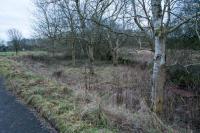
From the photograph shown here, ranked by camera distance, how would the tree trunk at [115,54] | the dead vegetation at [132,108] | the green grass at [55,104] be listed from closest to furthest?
the green grass at [55,104] → the dead vegetation at [132,108] → the tree trunk at [115,54]

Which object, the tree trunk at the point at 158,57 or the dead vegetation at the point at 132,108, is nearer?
the dead vegetation at the point at 132,108

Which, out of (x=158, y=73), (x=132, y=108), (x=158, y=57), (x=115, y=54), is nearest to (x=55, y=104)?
(x=132, y=108)

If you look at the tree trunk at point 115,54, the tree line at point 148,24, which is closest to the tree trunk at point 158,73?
the tree line at point 148,24

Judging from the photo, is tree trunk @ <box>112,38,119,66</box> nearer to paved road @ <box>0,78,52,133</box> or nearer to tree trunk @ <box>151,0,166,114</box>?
paved road @ <box>0,78,52,133</box>

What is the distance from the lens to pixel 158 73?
842 centimetres

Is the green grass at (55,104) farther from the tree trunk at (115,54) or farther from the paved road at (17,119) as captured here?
the tree trunk at (115,54)

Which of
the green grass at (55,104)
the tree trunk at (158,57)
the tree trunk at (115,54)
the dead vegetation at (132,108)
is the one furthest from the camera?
the tree trunk at (115,54)

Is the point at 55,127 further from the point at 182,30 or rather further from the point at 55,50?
the point at 55,50

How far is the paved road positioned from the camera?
679cm

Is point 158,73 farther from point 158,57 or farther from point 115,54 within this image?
point 115,54

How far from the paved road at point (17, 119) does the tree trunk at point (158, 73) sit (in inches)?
137

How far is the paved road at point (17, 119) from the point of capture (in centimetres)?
679

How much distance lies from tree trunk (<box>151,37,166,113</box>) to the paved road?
3.49 metres

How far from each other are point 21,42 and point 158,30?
2111 inches
